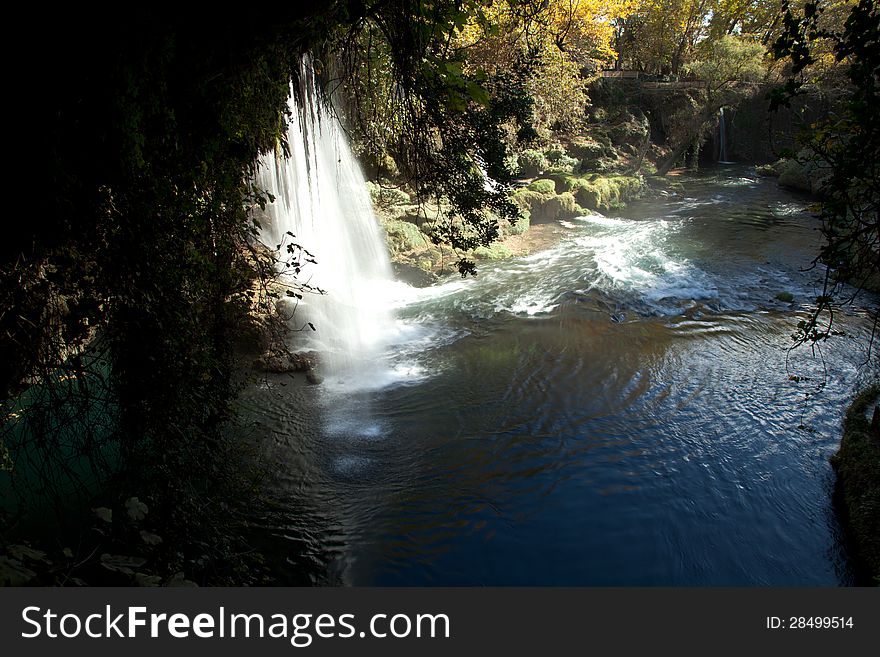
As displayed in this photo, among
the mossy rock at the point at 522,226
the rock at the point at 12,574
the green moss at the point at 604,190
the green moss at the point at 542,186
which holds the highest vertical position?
the green moss at the point at 542,186

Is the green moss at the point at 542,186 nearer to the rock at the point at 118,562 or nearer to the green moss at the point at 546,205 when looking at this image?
the green moss at the point at 546,205

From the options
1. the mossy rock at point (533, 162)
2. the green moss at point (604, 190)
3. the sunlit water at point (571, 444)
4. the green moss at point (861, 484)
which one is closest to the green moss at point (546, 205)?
the green moss at point (604, 190)

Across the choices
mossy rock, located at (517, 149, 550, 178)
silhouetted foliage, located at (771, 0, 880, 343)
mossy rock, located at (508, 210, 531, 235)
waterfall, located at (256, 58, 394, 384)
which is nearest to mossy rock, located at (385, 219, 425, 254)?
waterfall, located at (256, 58, 394, 384)

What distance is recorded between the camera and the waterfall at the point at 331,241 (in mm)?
9266

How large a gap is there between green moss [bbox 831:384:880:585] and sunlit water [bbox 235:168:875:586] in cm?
17

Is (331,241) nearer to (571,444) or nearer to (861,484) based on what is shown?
(571,444)

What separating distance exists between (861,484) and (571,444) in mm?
2771

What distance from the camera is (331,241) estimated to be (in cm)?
1126

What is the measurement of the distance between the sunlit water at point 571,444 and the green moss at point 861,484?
0.17 meters

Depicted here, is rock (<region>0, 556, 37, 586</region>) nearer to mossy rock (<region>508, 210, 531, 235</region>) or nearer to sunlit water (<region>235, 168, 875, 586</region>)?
sunlit water (<region>235, 168, 875, 586</region>)

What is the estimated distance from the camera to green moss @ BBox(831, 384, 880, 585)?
15.6 ft

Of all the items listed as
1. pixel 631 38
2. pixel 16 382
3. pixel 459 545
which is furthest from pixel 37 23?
pixel 631 38

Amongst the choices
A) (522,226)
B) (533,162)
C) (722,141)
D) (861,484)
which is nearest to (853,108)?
(861,484)

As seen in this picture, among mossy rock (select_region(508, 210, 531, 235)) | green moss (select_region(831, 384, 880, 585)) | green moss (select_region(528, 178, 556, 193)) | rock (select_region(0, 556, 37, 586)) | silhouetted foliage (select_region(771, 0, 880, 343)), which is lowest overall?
green moss (select_region(831, 384, 880, 585))
